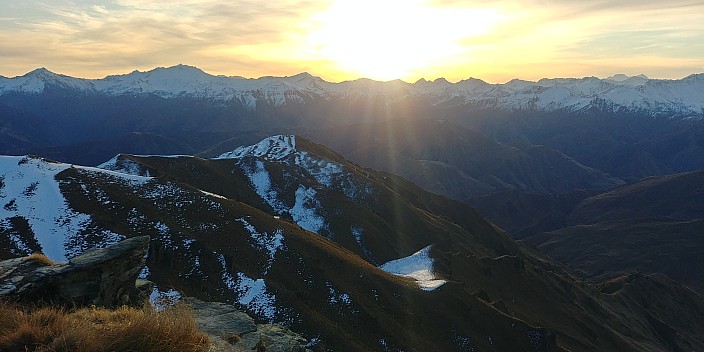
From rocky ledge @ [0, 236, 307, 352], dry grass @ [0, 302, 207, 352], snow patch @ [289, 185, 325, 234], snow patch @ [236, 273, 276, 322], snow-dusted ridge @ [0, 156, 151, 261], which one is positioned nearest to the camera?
dry grass @ [0, 302, 207, 352]

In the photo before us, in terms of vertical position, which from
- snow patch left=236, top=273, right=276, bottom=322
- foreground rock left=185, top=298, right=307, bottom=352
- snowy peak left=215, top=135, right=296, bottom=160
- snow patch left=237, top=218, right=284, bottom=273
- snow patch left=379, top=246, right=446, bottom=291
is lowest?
snow patch left=379, top=246, right=446, bottom=291

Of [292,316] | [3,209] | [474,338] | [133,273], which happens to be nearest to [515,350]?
[474,338]

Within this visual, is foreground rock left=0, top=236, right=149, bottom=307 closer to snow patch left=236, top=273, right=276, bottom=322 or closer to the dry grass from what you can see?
the dry grass

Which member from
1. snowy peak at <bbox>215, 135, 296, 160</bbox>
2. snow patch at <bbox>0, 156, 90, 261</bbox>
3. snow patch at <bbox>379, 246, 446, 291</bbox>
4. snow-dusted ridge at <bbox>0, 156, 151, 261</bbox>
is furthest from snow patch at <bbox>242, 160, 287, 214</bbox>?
snow patch at <bbox>0, 156, 90, 261</bbox>

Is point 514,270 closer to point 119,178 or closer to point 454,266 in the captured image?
point 454,266

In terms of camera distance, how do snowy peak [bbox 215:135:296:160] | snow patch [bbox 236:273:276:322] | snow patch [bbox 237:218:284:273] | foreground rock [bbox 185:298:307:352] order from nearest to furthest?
foreground rock [bbox 185:298:307:352]
snow patch [bbox 236:273:276:322]
snow patch [bbox 237:218:284:273]
snowy peak [bbox 215:135:296:160]

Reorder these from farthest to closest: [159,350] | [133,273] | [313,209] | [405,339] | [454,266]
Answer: [313,209] < [454,266] < [405,339] < [133,273] < [159,350]

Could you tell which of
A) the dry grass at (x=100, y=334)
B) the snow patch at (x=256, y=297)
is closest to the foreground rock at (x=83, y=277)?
the dry grass at (x=100, y=334)

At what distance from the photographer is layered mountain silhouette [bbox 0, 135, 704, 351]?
197 ft

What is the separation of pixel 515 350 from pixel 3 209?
7475 cm

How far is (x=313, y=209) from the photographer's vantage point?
4739 inches

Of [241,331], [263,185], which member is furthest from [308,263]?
[263,185]

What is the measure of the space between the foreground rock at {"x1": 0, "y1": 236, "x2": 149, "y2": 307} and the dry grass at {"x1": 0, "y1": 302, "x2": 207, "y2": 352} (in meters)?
4.73

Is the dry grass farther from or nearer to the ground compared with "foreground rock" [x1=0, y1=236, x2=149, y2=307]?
farther from the ground
